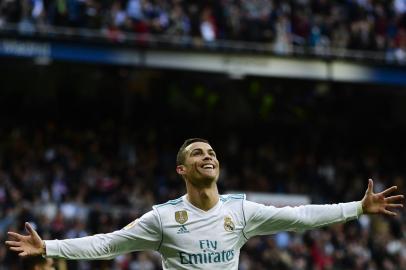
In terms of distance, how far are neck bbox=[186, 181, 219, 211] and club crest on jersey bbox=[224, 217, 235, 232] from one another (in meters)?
0.16

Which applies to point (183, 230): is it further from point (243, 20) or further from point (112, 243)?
point (243, 20)

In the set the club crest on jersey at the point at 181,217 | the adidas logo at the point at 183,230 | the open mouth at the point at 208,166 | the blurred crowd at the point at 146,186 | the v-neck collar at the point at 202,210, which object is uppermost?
the open mouth at the point at 208,166

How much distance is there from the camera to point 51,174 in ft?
65.4

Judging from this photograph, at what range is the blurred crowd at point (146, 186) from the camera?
18.1 metres

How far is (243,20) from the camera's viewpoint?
72.9 feet

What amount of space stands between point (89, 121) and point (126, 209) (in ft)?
16.6

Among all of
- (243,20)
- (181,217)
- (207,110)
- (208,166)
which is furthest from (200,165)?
(207,110)

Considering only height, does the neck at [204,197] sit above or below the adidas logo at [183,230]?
above

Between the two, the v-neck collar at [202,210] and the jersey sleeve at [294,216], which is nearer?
the jersey sleeve at [294,216]

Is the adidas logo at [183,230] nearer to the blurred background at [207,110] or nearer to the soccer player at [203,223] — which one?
the soccer player at [203,223]

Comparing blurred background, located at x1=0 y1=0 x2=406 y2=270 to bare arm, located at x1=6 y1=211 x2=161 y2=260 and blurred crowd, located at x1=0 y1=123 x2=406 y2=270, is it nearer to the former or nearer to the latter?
blurred crowd, located at x1=0 y1=123 x2=406 y2=270

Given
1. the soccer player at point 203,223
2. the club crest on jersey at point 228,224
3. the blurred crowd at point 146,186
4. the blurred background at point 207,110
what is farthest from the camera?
the blurred background at point 207,110

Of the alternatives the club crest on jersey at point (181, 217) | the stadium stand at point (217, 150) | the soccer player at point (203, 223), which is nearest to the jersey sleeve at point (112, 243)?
the soccer player at point (203, 223)

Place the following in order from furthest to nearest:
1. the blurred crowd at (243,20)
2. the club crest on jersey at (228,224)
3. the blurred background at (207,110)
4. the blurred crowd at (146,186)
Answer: the blurred crowd at (243,20) < the blurred background at (207,110) < the blurred crowd at (146,186) < the club crest on jersey at (228,224)
